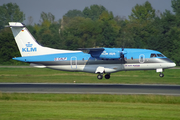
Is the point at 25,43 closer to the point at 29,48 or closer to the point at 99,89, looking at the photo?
the point at 29,48

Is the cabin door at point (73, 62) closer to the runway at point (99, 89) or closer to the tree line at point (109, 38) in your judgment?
the runway at point (99, 89)

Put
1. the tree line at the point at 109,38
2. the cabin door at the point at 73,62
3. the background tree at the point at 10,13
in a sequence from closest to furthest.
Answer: the cabin door at the point at 73,62 < the tree line at the point at 109,38 < the background tree at the point at 10,13

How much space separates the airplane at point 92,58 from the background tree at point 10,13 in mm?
79750

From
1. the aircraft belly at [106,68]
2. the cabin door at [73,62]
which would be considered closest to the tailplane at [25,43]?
the cabin door at [73,62]

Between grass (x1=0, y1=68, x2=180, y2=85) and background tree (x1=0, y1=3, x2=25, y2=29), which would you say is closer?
grass (x1=0, y1=68, x2=180, y2=85)

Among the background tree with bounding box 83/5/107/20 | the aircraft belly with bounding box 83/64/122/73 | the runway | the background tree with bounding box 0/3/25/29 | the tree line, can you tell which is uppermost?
the background tree with bounding box 83/5/107/20

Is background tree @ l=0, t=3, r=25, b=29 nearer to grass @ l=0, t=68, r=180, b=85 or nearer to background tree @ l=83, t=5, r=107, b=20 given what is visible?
background tree @ l=83, t=5, r=107, b=20

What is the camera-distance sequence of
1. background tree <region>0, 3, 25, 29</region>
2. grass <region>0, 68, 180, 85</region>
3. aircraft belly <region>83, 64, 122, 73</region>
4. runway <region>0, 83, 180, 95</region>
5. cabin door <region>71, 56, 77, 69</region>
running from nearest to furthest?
runway <region>0, 83, 180, 95</region>, aircraft belly <region>83, 64, 122, 73</region>, cabin door <region>71, 56, 77, 69</region>, grass <region>0, 68, 180, 85</region>, background tree <region>0, 3, 25, 29</region>

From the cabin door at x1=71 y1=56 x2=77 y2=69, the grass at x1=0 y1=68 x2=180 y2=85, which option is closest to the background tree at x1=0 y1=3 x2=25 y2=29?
the grass at x1=0 y1=68 x2=180 y2=85

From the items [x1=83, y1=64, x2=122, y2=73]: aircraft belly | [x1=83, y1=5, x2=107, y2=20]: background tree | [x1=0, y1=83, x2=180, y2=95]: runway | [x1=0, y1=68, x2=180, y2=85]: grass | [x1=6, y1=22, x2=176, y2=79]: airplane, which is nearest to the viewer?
[x1=0, y1=83, x2=180, y2=95]: runway

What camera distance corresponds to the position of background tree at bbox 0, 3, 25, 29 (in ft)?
369

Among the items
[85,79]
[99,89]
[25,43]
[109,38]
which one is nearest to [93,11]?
[109,38]

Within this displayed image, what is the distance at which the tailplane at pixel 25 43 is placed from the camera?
35.9m

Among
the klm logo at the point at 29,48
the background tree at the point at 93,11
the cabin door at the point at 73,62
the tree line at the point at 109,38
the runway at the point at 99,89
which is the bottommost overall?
the runway at the point at 99,89
